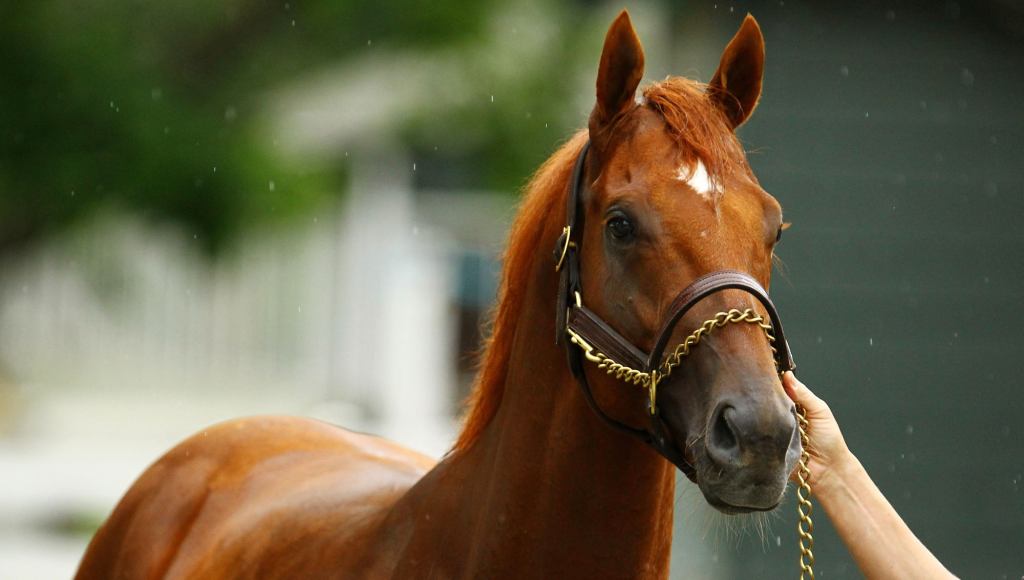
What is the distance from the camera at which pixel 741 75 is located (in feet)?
8.95

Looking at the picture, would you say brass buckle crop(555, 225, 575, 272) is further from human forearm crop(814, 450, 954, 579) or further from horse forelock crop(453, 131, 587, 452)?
human forearm crop(814, 450, 954, 579)

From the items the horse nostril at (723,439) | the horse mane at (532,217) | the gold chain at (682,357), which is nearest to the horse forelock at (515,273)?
the horse mane at (532,217)

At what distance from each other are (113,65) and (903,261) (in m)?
4.76

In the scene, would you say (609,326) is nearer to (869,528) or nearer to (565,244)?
(565,244)

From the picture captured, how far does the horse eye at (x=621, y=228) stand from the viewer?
2.46 m

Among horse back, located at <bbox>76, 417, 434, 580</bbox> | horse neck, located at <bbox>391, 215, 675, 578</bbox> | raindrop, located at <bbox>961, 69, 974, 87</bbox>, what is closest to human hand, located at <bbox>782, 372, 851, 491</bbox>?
horse neck, located at <bbox>391, 215, 675, 578</bbox>

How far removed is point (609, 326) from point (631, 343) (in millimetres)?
63

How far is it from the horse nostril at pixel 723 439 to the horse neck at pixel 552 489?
352 millimetres

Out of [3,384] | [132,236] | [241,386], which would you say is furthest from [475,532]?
[241,386]

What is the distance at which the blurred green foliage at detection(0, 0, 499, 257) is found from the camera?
7391 millimetres

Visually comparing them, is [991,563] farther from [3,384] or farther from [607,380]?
[3,384]

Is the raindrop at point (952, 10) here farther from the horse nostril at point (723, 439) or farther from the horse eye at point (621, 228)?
the horse nostril at point (723, 439)

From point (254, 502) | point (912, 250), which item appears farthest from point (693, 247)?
point (912, 250)

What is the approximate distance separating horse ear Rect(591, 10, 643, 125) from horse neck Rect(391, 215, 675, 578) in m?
0.29
